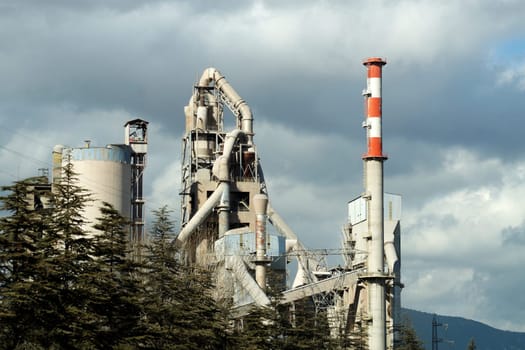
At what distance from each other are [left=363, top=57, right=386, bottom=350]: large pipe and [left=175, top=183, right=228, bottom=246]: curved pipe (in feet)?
65.7

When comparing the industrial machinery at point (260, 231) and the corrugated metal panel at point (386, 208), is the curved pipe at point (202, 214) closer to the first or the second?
the industrial machinery at point (260, 231)

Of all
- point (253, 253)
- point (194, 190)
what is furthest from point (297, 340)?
point (194, 190)

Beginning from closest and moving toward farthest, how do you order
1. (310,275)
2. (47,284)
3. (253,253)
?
1. (47,284)
2. (253,253)
3. (310,275)

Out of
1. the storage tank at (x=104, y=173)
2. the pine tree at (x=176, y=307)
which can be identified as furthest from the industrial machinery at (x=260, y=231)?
the pine tree at (x=176, y=307)

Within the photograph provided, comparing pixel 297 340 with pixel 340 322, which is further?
pixel 340 322

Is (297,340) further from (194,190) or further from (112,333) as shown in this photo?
(194,190)

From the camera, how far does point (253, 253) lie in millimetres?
97562

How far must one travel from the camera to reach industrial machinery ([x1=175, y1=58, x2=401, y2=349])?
90.9 metres

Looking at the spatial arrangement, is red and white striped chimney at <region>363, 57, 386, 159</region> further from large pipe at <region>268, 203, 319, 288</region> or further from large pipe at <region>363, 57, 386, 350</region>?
large pipe at <region>268, 203, 319, 288</region>

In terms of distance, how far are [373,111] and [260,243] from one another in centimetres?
1277

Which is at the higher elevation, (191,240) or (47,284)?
(191,240)

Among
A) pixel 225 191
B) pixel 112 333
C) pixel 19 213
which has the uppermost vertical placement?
pixel 225 191

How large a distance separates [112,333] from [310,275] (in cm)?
5767

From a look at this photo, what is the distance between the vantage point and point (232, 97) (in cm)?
11762
